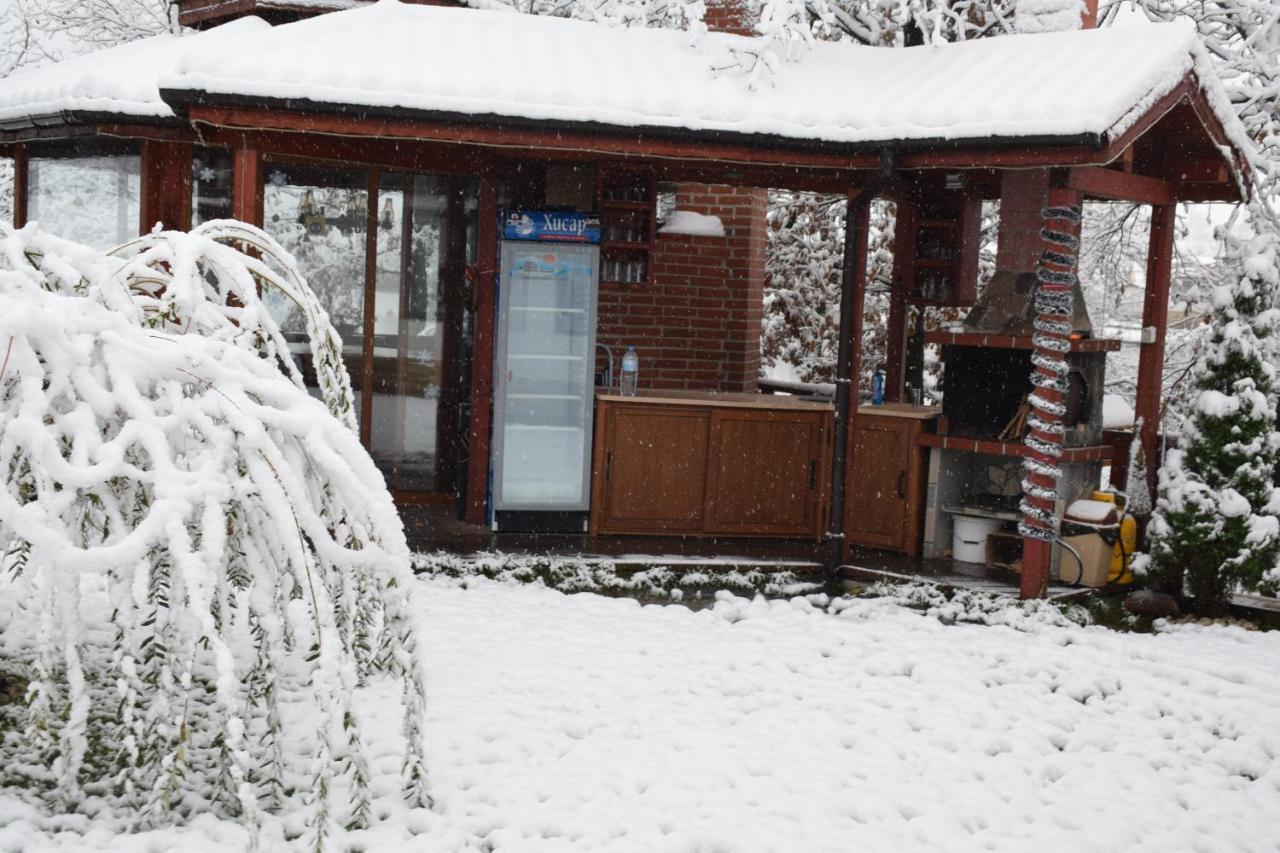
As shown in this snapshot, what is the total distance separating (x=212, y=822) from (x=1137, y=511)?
22.1ft

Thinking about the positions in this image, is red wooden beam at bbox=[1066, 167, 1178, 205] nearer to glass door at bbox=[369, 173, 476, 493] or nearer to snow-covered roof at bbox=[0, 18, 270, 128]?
glass door at bbox=[369, 173, 476, 493]

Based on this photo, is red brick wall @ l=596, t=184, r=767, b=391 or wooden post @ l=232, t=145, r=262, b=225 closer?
wooden post @ l=232, t=145, r=262, b=225

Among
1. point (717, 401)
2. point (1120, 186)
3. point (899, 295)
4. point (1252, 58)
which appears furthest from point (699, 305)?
point (1252, 58)

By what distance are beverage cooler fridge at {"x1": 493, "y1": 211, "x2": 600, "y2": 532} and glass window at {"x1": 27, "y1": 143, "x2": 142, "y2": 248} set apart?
10.7 ft

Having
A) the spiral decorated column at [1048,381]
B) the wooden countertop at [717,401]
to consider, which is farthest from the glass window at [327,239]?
the spiral decorated column at [1048,381]

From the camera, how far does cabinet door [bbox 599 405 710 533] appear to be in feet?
30.6

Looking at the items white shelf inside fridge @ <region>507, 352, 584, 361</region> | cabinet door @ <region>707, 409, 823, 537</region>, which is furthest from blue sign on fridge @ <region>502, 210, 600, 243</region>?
cabinet door @ <region>707, 409, 823, 537</region>

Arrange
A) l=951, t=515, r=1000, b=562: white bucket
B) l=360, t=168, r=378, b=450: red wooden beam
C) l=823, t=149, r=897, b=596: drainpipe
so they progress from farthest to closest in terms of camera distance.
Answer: l=360, t=168, r=378, b=450: red wooden beam
l=951, t=515, r=1000, b=562: white bucket
l=823, t=149, r=897, b=596: drainpipe

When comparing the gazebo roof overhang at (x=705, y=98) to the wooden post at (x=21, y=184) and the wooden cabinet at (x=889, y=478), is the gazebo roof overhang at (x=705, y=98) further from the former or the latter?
the wooden post at (x=21, y=184)

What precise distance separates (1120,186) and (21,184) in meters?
9.00

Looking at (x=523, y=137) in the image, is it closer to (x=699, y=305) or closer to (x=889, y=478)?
(x=889, y=478)

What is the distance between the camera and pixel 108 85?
9.80 meters

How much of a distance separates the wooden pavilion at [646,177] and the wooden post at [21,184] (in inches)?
1.0

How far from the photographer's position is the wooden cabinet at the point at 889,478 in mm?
9117
